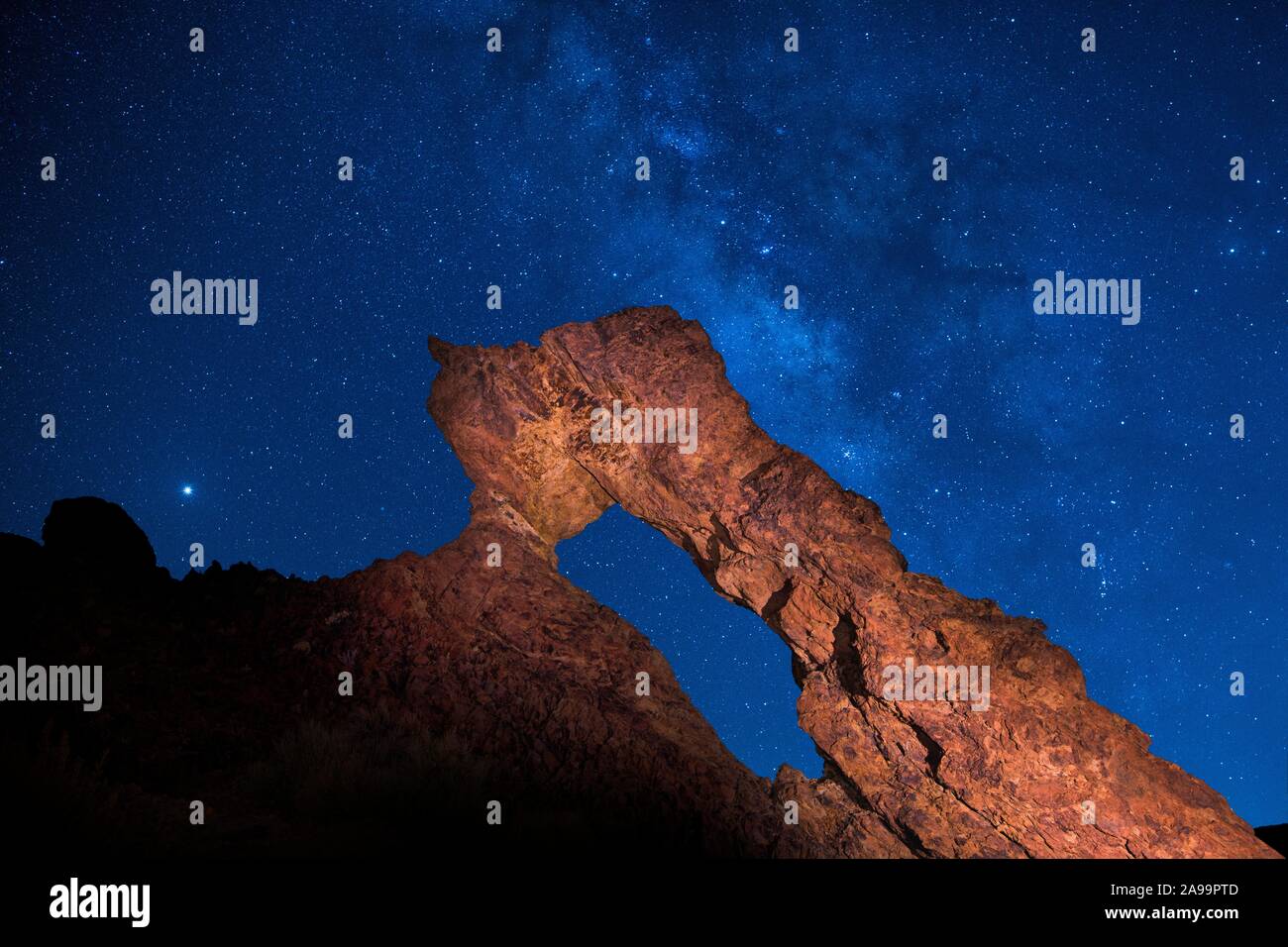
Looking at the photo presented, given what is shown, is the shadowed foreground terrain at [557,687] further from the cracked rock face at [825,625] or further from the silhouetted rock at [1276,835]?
the silhouetted rock at [1276,835]

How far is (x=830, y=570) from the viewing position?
12.2 metres

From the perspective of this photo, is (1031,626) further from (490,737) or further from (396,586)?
(396,586)

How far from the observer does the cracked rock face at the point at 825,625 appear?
10734 mm

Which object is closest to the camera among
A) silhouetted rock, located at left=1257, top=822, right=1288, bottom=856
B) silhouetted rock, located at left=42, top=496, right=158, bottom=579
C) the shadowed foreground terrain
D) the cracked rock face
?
the shadowed foreground terrain

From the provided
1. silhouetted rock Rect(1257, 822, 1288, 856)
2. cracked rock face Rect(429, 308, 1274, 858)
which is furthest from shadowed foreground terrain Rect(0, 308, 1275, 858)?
silhouetted rock Rect(1257, 822, 1288, 856)

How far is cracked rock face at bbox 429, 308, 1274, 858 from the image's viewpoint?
35.2 ft

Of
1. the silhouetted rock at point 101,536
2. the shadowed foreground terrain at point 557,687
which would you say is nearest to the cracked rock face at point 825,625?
the shadowed foreground terrain at point 557,687

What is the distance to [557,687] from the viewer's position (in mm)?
10789

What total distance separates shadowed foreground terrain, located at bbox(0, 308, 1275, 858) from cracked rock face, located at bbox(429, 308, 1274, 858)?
0.15 ft

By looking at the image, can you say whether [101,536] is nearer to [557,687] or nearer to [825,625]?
[557,687]

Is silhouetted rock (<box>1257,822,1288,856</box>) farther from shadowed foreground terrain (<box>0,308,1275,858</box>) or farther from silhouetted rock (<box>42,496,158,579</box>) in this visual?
silhouetted rock (<box>42,496,158,579</box>)

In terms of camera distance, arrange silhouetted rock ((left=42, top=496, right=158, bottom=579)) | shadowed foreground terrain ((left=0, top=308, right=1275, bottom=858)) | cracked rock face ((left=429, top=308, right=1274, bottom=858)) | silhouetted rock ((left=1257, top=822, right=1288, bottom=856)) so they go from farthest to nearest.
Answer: silhouetted rock ((left=1257, top=822, right=1288, bottom=856)), cracked rock face ((left=429, top=308, right=1274, bottom=858)), silhouetted rock ((left=42, top=496, right=158, bottom=579)), shadowed foreground terrain ((left=0, top=308, right=1275, bottom=858))
